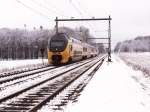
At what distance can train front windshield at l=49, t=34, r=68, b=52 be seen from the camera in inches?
1442

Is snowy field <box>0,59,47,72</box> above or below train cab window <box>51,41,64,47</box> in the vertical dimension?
below

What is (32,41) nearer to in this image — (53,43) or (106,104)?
(53,43)

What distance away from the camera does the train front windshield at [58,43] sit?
36625 millimetres

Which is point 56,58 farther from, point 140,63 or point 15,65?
point 140,63


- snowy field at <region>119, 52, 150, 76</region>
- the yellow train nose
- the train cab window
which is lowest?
snowy field at <region>119, 52, 150, 76</region>

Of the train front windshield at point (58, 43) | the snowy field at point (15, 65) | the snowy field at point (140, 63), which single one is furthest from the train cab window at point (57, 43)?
the snowy field at point (140, 63)

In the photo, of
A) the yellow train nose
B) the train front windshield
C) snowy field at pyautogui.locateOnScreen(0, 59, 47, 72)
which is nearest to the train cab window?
the train front windshield

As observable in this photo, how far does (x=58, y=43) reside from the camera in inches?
1452

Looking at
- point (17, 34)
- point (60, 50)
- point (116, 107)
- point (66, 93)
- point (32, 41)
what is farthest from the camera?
point (17, 34)

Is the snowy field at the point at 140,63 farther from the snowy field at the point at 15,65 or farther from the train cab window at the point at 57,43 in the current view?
the snowy field at the point at 15,65

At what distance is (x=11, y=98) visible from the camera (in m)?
11.0

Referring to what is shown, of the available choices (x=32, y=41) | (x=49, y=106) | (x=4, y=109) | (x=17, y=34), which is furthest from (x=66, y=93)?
(x=17, y=34)

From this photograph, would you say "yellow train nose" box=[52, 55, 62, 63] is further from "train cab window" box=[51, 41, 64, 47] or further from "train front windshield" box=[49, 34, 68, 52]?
"train cab window" box=[51, 41, 64, 47]

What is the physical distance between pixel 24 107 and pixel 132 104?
116 inches
